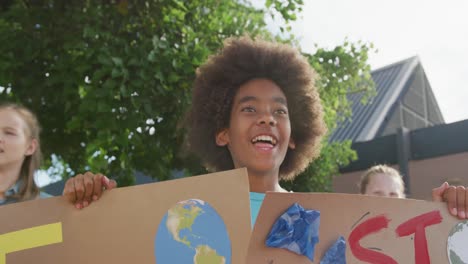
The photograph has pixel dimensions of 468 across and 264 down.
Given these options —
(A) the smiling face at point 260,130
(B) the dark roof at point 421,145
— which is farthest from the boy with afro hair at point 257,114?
(B) the dark roof at point 421,145

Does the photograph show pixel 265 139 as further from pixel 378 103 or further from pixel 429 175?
pixel 378 103

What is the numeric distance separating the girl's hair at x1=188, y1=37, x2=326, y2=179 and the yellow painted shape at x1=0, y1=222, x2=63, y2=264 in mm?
666

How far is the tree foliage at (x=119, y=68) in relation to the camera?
3.43 meters

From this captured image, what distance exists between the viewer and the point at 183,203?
1412 millimetres

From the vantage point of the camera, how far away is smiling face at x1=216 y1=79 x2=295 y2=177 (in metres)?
1.77

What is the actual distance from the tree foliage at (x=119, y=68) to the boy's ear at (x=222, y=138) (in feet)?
4.65

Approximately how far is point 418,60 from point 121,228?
11.9m

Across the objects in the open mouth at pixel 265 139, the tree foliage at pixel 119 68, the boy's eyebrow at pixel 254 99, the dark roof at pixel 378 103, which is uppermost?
the dark roof at pixel 378 103

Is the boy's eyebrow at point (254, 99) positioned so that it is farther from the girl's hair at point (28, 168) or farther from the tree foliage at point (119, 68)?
the tree foliage at point (119, 68)

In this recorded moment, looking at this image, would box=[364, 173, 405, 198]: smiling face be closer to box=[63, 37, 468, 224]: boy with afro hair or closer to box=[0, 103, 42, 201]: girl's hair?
box=[63, 37, 468, 224]: boy with afro hair

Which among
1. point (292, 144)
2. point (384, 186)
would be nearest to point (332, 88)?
point (384, 186)

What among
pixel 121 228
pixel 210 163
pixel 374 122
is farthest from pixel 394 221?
pixel 374 122

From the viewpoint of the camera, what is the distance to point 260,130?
5.82ft

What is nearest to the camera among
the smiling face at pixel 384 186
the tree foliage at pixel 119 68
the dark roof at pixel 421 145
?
the smiling face at pixel 384 186
